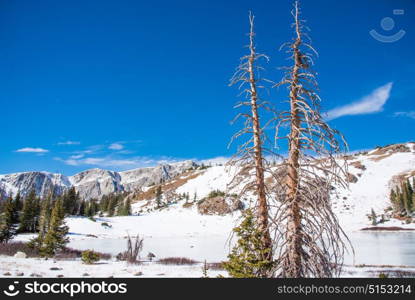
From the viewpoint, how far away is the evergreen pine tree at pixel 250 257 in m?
7.21

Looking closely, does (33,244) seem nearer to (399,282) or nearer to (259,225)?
(259,225)

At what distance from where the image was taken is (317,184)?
6.79 metres

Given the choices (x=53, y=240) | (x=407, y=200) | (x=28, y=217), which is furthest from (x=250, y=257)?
(x=407, y=200)

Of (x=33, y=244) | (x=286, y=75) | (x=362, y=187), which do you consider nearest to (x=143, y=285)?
(x=286, y=75)

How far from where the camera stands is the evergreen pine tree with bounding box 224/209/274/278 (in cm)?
721

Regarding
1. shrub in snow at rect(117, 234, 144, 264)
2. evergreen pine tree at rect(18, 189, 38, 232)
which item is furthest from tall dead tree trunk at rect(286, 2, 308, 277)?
evergreen pine tree at rect(18, 189, 38, 232)

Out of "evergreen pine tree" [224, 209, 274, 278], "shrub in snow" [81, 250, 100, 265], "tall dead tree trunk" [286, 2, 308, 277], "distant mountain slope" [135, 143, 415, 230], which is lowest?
"shrub in snow" [81, 250, 100, 265]

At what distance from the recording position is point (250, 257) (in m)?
7.34

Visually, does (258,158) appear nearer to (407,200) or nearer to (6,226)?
(6,226)
